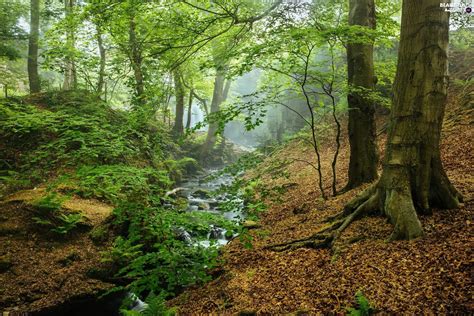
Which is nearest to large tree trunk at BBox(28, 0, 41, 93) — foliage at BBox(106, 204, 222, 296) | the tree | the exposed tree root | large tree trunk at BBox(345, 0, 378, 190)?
foliage at BBox(106, 204, 222, 296)

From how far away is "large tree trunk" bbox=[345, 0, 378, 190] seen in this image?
666 cm

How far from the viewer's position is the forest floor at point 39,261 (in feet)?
16.7

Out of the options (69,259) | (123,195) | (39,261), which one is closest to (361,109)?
(123,195)

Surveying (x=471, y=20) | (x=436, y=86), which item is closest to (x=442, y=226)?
(x=436, y=86)

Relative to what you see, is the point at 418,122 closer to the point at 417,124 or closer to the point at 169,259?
the point at 417,124

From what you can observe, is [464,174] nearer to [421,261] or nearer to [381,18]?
[421,261]

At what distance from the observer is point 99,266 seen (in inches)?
230

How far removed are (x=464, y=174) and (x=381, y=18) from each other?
4.29 m

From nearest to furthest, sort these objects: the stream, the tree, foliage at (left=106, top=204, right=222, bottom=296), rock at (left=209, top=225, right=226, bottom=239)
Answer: the tree → foliage at (left=106, top=204, right=222, bottom=296) → the stream → rock at (left=209, top=225, right=226, bottom=239)

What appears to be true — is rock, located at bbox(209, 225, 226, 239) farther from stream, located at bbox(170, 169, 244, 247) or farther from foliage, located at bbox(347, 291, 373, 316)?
foliage, located at bbox(347, 291, 373, 316)

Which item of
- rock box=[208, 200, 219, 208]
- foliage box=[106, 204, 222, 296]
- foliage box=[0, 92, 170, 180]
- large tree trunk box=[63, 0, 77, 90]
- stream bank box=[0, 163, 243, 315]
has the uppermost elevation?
large tree trunk box=[63, 0, 77, 90]

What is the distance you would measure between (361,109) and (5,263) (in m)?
7.87

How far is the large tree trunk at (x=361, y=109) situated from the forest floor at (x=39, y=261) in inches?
233

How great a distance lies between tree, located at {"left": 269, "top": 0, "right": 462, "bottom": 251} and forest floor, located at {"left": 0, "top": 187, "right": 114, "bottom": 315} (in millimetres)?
5186
